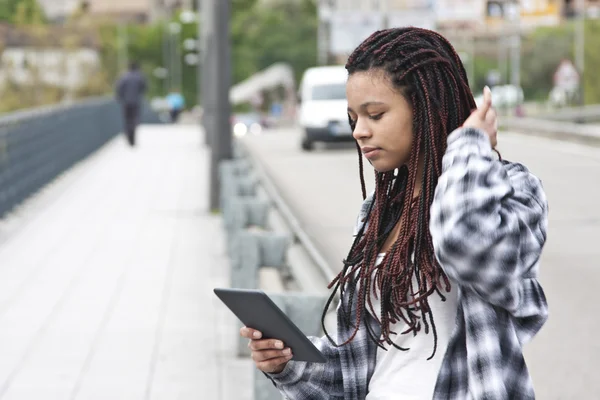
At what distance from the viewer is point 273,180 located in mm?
21547

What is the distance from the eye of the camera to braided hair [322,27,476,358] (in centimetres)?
239

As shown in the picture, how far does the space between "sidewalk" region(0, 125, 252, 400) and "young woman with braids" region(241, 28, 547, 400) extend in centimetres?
390

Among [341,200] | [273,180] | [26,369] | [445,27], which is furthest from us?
[445,27]

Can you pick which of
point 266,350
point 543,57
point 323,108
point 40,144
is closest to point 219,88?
point 40,144

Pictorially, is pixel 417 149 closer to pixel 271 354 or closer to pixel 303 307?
→ pixel 271 354

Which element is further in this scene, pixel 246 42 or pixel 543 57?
pixel 246 42

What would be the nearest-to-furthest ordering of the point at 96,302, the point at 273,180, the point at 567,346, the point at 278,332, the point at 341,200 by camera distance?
the point at 278,332, the point at 567,346, the point at 96,302, the point at 341,200, the point at 273,180

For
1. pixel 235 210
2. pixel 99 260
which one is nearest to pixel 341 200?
pixel 99 260

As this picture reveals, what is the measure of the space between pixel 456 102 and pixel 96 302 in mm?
7176

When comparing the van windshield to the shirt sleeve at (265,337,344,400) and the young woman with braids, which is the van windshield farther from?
the young woman with braids

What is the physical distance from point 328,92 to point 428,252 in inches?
1151

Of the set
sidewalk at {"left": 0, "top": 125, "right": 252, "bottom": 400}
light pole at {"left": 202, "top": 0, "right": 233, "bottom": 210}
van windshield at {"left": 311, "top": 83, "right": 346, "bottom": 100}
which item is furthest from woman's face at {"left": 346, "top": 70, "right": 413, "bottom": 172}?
van windshield at {"left": 311, "top": 83, "right": 346, "bottom": 100}

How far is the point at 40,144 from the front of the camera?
62.9 ft

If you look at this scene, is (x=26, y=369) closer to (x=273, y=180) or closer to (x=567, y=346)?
(x=567, y=346)
